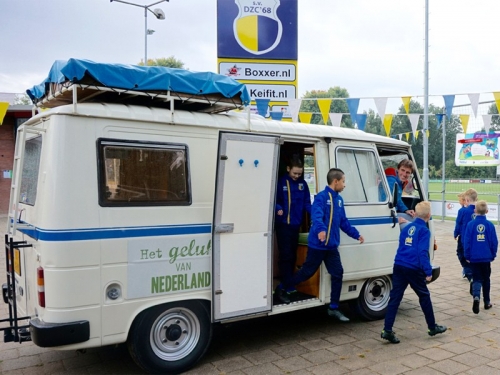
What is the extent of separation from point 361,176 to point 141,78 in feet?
9.91

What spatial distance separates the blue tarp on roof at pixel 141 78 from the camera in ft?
13.4

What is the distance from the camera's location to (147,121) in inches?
172

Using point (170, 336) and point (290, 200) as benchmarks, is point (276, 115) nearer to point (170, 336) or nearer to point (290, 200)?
point (290, 200)

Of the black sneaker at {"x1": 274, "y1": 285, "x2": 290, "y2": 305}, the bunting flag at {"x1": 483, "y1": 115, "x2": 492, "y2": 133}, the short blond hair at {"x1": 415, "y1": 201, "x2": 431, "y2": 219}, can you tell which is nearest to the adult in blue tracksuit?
the black sneaker at {"x1": 274, "y1": 285, "x2": 290, "y2": 305}

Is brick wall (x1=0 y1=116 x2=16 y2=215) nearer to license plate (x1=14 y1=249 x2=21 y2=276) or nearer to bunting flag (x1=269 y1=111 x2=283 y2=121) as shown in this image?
bunting flag (x1=269 y1=111 x2=283 y2=121)

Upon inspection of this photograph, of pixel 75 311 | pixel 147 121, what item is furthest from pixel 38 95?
pixel 75 311

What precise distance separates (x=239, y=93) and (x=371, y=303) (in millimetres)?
3260

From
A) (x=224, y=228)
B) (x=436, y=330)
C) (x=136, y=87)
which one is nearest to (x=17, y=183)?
(x=136, y=87)

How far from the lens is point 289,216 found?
5777mm

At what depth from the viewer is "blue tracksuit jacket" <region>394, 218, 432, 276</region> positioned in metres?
5.16

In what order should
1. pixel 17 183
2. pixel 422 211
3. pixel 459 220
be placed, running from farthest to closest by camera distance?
pixel 459 220 < pixel 422 211 < pixel 17 183

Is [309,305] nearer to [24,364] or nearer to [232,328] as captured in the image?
[232,328]

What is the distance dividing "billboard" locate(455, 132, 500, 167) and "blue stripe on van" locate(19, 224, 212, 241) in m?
21.8

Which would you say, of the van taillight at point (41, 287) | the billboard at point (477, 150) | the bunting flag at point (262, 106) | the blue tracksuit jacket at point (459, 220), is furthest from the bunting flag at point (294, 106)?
the billboard at point (477, 150)
